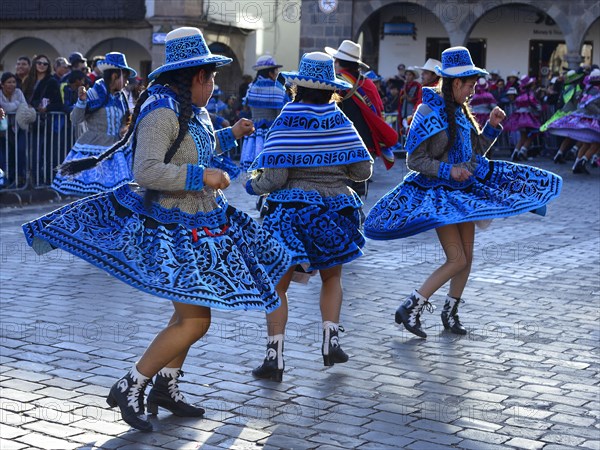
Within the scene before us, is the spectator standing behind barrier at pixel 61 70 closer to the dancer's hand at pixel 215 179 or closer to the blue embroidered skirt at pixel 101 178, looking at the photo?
the blue embroidered skirt at pixel 101 178

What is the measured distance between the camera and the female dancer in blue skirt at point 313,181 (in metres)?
6.17

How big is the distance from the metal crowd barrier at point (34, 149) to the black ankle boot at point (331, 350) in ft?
27.5

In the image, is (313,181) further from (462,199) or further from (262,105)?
(262,105)

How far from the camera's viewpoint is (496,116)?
7273 millimetres

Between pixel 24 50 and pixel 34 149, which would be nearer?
pixel 34 149

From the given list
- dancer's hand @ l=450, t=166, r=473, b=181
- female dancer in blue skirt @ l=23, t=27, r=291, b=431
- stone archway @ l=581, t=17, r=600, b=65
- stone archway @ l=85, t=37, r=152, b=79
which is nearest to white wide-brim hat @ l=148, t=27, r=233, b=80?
female dancer in blue skirt @ l=23, t=27, r=291, b=431

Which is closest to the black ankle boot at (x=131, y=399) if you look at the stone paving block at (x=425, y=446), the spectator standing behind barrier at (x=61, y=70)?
the stone paving block at (x=425, y=446)

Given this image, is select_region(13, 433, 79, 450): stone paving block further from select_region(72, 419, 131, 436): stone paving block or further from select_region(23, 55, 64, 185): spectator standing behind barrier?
select_region(23, 55, 64, 185): spectator standing behind barrier

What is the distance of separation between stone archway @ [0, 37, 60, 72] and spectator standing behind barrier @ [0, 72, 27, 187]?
25.0 m

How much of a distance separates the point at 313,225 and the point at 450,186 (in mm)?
1326

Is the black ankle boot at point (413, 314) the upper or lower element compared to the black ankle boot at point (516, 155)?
upper

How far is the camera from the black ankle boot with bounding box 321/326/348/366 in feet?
20.6

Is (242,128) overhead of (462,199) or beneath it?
overhead

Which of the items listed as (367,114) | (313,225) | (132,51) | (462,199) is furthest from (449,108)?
(132,51)
